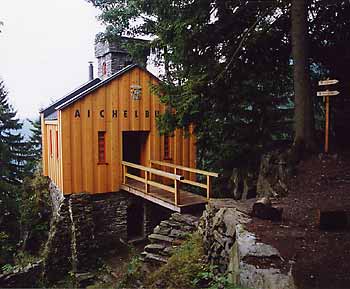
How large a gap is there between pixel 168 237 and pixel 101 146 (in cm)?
369

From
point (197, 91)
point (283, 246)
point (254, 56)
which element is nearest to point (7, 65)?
point (283, 246)

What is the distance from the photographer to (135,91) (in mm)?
9422

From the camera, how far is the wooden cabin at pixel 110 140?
846cm

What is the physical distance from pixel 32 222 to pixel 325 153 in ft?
25.3

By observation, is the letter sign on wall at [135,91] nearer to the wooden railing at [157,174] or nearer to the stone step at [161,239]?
the wooden railing at [157,174]

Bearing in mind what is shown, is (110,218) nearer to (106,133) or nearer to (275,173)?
(106,133)

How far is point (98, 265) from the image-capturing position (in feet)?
27.7

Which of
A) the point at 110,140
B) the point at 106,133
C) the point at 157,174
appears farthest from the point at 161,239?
the point at 106,133

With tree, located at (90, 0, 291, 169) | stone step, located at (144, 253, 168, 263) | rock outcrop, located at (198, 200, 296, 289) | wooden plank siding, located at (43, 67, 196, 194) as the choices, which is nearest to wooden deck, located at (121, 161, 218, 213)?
wooden plank siding, located at (43, 67, 196, 194)

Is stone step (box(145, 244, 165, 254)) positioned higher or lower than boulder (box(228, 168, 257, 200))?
lower

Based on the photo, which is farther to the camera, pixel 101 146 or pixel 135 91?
pixel 135 91

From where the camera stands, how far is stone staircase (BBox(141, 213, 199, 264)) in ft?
19.2

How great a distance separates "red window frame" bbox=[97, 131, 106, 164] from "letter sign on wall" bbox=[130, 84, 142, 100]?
1317mm

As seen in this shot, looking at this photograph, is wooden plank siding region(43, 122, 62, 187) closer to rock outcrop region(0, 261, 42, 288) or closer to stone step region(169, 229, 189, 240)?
rock outcrop region(0, 261, 42, 288)
